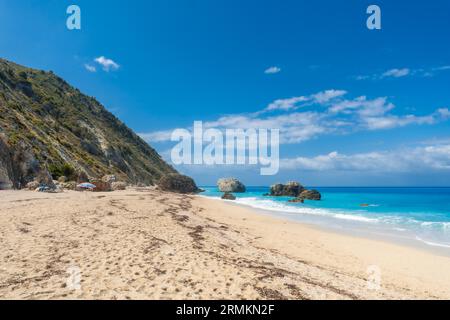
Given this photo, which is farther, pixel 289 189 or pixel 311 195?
pixel 289 189

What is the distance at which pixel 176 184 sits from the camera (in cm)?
7600

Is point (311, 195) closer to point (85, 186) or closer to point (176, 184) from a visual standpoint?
point (176, 184)

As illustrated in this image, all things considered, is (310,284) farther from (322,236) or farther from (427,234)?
(427,234)

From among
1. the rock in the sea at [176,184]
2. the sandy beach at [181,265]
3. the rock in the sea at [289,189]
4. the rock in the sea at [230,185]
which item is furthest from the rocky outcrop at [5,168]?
the rock in the sea at [230,185]

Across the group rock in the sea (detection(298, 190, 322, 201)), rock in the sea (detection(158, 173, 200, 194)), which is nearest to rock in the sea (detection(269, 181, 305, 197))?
rock in the sea (detection(298, 190, 322, 201))

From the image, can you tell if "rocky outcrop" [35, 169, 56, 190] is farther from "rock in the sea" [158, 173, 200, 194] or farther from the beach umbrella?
"rock in the sea" [158, 173, 200, 194]

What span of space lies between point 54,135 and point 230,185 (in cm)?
7901

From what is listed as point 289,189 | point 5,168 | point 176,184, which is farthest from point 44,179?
point 289,189

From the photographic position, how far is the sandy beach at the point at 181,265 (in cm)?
710

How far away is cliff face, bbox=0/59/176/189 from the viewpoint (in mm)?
34781

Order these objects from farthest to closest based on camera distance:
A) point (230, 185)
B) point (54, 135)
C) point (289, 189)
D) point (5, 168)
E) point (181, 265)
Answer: point (230, 185) < point (289, 189) < point (54, 135) < point (5, 168) < point (181, 265)

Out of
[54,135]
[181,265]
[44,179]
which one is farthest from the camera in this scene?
[54,135]

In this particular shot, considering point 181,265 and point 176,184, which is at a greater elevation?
point 176,184
